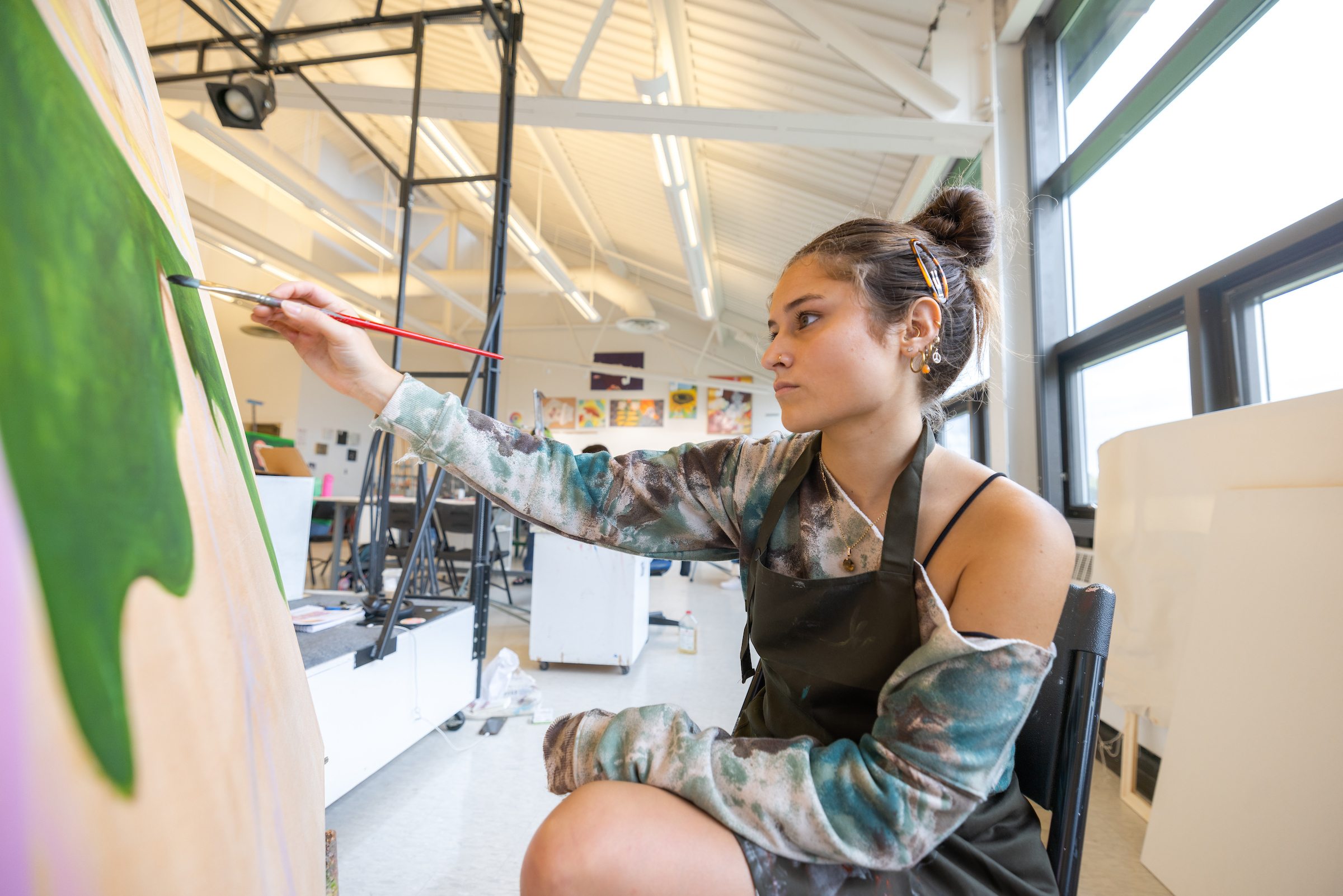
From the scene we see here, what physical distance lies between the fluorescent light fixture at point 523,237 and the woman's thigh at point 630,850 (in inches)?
203

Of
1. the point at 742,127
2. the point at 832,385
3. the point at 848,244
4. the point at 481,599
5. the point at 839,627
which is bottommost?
the point at 481,599

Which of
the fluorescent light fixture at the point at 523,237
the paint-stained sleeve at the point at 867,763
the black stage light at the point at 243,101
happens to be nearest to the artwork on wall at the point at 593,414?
the fluorescent light fixture at the point at 523,237

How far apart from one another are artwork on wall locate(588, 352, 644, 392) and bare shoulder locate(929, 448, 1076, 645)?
933 centimetres

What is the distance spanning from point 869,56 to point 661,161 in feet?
3.93

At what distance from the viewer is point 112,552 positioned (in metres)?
0.40

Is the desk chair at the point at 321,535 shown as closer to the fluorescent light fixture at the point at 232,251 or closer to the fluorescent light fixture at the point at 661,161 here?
the fluorescent light fixture at the point at 232,251

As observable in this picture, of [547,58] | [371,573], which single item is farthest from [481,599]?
[547,58]

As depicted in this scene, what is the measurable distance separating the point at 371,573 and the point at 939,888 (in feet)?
7.49

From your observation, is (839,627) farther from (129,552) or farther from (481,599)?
(481,599)

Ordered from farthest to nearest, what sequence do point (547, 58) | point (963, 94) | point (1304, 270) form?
point (547, 58), point (963, 94), point (1304, 270)

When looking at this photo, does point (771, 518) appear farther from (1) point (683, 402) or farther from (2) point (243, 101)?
(1) point (683, 402)

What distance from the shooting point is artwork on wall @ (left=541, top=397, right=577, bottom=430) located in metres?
10.2

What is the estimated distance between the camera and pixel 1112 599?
72cm

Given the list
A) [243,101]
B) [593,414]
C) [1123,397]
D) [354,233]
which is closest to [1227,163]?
[1123,397]
